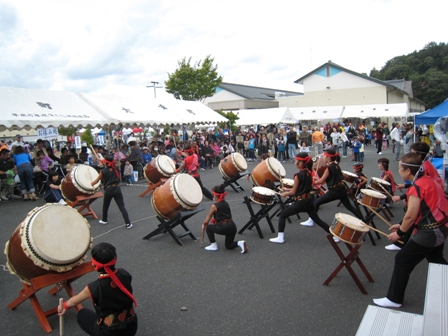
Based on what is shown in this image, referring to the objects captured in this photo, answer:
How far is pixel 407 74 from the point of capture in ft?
188

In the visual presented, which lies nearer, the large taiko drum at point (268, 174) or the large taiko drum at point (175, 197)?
the large taiko drum at point (175, 197)

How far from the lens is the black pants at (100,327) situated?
9.29 feet

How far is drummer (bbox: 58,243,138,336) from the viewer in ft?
9.27

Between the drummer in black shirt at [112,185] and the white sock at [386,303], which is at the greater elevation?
the drummer in black shirt at [112,185]

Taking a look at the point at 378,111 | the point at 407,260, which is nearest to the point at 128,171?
the point at 407,260

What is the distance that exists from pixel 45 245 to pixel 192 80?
31.0 meters

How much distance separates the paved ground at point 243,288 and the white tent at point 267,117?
17889 millimetres

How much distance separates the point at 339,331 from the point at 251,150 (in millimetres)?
16129

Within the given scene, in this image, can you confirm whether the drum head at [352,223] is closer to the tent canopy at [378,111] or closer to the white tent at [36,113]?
the white tent at [36,113]

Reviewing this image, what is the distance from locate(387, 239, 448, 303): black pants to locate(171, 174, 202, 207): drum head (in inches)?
134

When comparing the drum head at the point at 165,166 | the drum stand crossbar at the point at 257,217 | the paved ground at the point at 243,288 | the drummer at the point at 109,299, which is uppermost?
the drum head at the point at 165,166

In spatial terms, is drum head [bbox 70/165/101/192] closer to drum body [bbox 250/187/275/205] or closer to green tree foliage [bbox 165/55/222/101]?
drum body [bbox 250/187/275/205]

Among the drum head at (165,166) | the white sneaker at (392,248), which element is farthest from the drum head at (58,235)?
the drum head at (165,166)

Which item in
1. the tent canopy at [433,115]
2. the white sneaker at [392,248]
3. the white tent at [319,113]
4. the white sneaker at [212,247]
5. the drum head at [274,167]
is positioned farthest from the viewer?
the white tent at [319,113]
